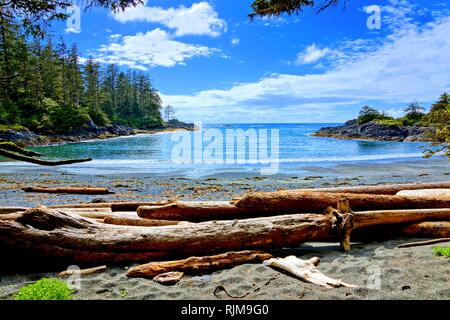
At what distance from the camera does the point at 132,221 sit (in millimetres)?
6004

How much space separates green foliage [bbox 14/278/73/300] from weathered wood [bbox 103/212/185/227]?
7.10ft

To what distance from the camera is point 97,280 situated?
4.38m

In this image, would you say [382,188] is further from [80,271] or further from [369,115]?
[369,115]

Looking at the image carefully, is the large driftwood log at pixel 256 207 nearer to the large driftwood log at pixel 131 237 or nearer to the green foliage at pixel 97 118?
the large driftwood log at pixel 131 237

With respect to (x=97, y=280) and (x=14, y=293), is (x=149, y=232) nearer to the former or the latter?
(x=97, y=280)

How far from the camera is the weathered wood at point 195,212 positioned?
19.7 ft

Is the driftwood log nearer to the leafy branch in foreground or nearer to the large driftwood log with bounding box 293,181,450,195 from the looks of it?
the large driftwood log with bounding box 293,181,450,195

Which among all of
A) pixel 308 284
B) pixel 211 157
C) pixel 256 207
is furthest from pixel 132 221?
pixel 211 157

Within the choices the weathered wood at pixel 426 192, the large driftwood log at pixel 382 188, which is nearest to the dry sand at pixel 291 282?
the large driftwood log at pixel 382 188

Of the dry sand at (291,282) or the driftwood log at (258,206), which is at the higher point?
the driftwood log at (258,206)

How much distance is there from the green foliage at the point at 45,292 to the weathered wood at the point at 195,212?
94.3 inches

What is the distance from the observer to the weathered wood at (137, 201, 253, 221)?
19.7 feet
